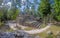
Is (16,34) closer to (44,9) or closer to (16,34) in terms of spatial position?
(16,34)

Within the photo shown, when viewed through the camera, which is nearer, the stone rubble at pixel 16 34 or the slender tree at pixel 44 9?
the stone rubble at pixel 16 34

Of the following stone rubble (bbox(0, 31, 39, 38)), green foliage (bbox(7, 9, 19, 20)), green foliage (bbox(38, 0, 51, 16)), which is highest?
green foliage (bbox(38, 0, 51, 16))

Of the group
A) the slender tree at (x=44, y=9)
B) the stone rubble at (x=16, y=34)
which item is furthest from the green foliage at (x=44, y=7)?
the stone rubble at (x=16, y=34)

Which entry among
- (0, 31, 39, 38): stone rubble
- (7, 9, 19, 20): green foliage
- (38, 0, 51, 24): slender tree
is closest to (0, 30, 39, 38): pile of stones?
(0, 31, 39, 38): stone rubble

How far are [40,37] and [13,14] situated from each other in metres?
0.91

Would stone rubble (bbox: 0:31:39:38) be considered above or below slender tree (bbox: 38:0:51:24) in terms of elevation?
below

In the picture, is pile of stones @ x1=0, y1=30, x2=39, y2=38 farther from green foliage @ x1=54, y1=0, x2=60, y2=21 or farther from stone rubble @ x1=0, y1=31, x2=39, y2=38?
green foliage @ x1=54, y1=0, x2=60, y2=21

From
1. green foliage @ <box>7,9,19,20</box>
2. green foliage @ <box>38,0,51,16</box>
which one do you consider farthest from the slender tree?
green foliage @ <box>7,9,19,20</box>

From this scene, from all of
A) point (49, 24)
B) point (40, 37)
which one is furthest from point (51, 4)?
point (40, 37)

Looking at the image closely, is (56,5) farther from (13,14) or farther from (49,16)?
(13,14)

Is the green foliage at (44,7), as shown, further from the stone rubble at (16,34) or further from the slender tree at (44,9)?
the stone rubble at (16,34)

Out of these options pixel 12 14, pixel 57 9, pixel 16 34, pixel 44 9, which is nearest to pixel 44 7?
pixel 44 9

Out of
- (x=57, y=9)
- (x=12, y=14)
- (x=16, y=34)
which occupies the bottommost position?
(x=16, y=34)

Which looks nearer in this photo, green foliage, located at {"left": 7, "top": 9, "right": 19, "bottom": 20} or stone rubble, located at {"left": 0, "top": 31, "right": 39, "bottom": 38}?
stone rubble, located at {"left": 0, "top": 31, "right": 39, "bottom": 38}
